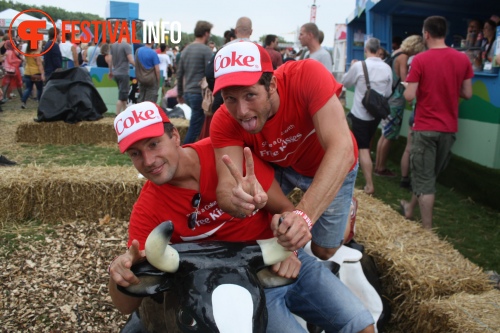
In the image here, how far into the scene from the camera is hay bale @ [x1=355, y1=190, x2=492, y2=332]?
3150 millimetres

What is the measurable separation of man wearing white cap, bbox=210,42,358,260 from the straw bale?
6.66m

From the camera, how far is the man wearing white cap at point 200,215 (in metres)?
2.18

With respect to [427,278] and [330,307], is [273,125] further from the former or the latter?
[427,278]

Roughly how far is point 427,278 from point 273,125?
1.54m

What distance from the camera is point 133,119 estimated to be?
7.15 feet

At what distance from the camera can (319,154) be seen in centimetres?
281

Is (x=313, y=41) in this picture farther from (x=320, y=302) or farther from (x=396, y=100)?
(x=320, y=302)

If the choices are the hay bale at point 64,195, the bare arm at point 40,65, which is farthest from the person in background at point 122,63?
the hay bale at point 64,195

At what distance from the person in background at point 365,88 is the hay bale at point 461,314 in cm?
328

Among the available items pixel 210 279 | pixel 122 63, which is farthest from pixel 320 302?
pixel 122 63

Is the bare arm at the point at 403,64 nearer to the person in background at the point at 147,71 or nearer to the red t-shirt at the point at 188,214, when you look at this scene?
the person in background at the point at 147,71

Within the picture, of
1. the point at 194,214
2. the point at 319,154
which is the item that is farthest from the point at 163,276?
the point at 319,154

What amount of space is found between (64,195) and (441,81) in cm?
396

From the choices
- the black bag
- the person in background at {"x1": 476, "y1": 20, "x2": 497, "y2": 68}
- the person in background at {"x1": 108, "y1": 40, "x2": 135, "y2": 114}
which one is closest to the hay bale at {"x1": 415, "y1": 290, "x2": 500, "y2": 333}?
the black bag
